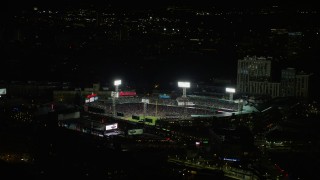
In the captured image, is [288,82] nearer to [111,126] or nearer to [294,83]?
[294,83]

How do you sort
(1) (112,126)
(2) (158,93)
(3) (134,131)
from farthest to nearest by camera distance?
1. (2) (158,93)
2. (1) (112,126)
3. (3) (134,131)

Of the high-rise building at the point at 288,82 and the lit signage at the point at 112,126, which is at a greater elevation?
the high-rise building at the point at 288,82

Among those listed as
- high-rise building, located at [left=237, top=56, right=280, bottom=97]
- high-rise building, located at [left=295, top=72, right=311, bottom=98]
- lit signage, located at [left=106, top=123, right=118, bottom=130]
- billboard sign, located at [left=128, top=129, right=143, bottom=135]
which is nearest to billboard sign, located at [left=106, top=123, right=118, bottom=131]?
lit signage, located at [left=106, top=123, right=118, bottom=130]

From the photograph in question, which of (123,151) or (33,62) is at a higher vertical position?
(33,62)

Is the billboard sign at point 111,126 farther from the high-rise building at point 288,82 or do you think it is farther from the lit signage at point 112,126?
the high-rise building at point 288,82

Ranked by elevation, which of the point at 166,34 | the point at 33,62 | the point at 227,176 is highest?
the point at 166,34

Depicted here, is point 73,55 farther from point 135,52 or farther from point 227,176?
point 227,176

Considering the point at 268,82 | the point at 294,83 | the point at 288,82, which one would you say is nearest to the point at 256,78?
the point at 268,82

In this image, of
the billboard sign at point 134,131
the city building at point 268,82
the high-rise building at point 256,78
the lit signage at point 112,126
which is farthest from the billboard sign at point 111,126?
the high-rise building at point 256,78

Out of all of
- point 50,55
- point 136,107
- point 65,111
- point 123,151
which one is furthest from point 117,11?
point 123,151

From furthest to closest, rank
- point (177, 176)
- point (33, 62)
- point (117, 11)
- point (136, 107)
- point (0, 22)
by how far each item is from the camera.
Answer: point (117, 11) < point (0, 22) < point (33, 62) < point (136, 107) < point (177, 176)

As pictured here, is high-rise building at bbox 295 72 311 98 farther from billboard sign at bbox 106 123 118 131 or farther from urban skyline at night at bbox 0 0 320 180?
billboard sign at bbox 106 123 118 131
